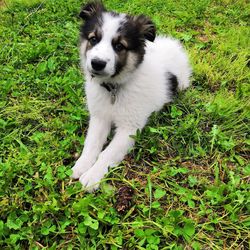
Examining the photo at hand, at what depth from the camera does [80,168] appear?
3.24 m

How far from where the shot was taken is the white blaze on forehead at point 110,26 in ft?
10.3

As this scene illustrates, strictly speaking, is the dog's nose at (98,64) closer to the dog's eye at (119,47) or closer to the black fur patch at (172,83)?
the dog's eye at (119,47)

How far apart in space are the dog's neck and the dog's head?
16cm

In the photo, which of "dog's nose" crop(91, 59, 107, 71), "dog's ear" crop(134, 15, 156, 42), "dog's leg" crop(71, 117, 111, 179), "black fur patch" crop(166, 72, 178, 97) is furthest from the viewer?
"black fur patch" crop(166, 72, 178, 97)

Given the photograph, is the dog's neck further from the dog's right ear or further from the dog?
the dog's right ear

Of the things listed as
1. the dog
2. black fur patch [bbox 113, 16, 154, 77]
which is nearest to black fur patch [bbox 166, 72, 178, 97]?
the dog

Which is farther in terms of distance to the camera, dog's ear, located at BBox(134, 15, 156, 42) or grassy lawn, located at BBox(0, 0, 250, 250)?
dog's ear, located at BBox(134, 15, 156, 42)

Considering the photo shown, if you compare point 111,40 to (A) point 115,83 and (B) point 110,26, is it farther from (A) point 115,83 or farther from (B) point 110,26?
(A) point 115,83

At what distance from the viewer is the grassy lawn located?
2.74 metres

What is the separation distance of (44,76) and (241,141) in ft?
7.81

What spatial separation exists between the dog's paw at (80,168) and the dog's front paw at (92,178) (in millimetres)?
79

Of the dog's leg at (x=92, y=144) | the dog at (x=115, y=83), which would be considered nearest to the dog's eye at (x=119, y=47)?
the dog at (x=115, y=83)

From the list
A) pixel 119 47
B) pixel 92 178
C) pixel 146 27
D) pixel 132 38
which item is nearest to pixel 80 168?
pixel 92 178

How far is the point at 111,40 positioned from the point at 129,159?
107cm
